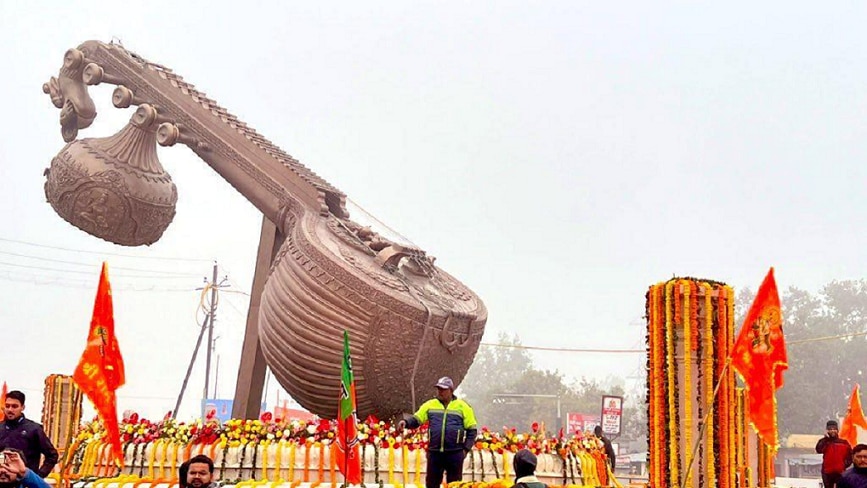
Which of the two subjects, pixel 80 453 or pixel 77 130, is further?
pixel 77 130

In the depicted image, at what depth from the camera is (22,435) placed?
5668 millimetres

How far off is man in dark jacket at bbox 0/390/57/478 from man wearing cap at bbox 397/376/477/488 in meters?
2.63

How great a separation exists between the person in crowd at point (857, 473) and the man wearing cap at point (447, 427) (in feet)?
8.82

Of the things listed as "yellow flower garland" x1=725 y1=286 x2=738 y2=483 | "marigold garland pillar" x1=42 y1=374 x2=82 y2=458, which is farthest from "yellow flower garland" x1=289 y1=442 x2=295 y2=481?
"marigold garland pillar" x1=42 y1=374 x2=82 y2=458

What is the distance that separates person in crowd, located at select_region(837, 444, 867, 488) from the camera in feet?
18.2

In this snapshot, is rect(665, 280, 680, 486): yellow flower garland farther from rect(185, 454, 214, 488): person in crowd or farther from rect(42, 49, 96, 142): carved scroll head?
rect(42, 49, 96, 142): carved scroll head

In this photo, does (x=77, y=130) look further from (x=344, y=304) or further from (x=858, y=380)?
(x=858, y=380)

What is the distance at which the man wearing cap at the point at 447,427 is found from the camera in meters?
7.19

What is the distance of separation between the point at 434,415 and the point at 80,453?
463cm

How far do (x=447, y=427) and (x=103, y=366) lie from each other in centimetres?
317

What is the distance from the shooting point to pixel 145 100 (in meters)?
12.6

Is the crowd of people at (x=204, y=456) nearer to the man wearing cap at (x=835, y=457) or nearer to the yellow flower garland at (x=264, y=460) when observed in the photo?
the yellow flower garland at (x=264, y=460)

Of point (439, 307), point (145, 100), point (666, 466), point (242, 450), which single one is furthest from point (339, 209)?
point (666, 466)

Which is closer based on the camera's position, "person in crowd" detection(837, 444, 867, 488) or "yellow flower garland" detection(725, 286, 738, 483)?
"person in crowd" detection(837, 444, 867, 488)
